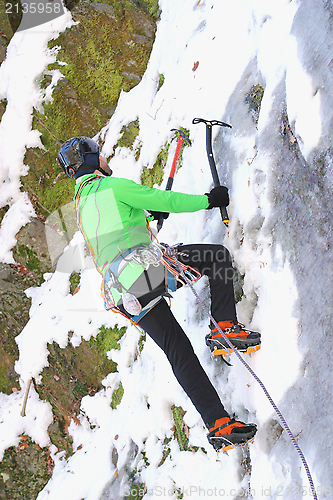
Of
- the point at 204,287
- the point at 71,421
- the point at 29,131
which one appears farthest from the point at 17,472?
the point at 29,131

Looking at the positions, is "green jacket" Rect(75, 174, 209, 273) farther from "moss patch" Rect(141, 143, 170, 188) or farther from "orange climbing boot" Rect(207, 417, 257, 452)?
"moss patch" Rect(141, 143, 170, 188)

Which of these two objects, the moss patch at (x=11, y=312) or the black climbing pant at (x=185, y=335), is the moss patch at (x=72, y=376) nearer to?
the moss patch at (x=11, y=312)

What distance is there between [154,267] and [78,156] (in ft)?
3.61

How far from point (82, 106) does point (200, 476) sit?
617 centimetres

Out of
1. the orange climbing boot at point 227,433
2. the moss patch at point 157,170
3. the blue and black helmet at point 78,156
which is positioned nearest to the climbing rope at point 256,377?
the orange climbing boot at point 227,433

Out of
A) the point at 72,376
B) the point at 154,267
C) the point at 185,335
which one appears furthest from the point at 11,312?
the point at 185,335

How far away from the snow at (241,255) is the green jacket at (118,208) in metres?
0.70

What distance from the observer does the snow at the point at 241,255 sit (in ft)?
7.07

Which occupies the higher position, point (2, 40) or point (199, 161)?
point (2, 40)

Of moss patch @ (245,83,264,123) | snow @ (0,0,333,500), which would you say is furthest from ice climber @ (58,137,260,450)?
moss patch @ (245,83,264,123)

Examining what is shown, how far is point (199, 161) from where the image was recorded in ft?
12.6

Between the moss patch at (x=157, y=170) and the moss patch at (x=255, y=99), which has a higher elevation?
the moss patch at (x=157, y=170)

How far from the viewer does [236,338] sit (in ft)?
8.07

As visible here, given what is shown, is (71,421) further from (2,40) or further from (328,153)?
(2,40)
